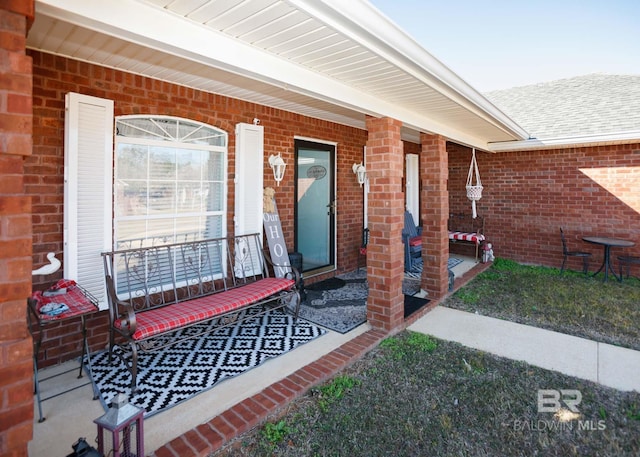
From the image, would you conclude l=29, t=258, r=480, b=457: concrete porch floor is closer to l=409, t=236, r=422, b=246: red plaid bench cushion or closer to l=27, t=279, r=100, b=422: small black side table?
l=27, t=279, r=100, b=422: small black side table

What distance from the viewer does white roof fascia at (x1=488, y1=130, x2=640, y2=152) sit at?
6371 millimetres

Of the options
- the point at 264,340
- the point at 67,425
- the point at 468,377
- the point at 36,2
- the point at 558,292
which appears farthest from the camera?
the point at 558,292

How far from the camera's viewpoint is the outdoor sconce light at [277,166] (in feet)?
17.4

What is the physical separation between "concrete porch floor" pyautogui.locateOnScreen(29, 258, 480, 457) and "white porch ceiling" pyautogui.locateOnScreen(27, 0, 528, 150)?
2493mm

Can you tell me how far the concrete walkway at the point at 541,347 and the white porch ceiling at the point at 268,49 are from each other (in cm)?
264

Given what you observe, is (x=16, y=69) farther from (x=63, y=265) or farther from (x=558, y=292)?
(x=558, y=292)

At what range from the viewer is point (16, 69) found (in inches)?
57.7

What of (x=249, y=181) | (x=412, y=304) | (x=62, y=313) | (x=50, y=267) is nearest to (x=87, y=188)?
(x=50, y=267)

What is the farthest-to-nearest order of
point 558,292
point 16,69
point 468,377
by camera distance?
point 558,292, point 468,377, point 16,69

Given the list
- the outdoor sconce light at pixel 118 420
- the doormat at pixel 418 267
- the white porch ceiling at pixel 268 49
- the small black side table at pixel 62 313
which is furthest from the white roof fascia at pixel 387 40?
the doormat at pixel 418 267

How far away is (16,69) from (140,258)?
2.78 m

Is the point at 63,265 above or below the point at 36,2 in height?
below

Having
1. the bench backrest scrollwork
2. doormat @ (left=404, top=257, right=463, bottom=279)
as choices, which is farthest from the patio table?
the bench backrest scrollwork

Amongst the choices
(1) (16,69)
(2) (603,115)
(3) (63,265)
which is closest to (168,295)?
(3) (63,265)
